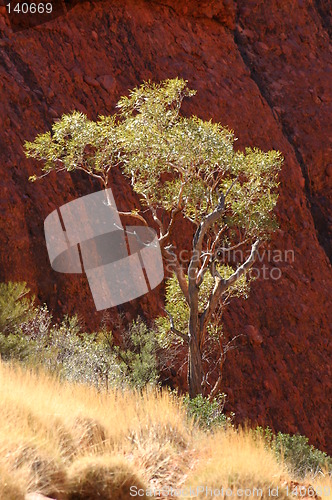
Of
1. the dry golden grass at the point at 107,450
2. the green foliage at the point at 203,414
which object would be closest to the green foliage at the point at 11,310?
the green foliage at the point at 203,414

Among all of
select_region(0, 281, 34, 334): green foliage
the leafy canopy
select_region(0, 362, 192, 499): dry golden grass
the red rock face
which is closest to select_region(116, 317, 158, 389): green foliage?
the red rock face

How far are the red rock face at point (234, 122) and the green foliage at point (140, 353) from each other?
99 centimetres

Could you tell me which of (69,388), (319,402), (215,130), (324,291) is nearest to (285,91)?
Answer: (324,291)

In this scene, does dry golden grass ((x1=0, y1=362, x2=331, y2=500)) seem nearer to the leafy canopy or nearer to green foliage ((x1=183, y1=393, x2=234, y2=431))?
green foliage ((x1=183, y1=393, x2=234, y2=431))

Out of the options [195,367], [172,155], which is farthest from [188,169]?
[195,367]

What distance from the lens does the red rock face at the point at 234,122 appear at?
16578mm

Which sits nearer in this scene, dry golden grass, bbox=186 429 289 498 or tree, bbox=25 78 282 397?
dry golden grass, bbox=186 429 289 498

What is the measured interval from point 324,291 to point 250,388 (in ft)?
18.7

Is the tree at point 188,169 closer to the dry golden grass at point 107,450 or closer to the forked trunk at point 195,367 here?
the forked trunk at point 195,367

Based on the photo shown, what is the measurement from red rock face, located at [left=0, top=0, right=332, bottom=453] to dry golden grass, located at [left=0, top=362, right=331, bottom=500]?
8.67 metres

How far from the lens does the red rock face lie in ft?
54.4

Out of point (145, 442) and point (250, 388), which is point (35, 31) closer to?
point (250, 388)

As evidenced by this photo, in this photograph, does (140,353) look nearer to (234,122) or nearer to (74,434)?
(74,434)

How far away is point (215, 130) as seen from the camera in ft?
37.6
